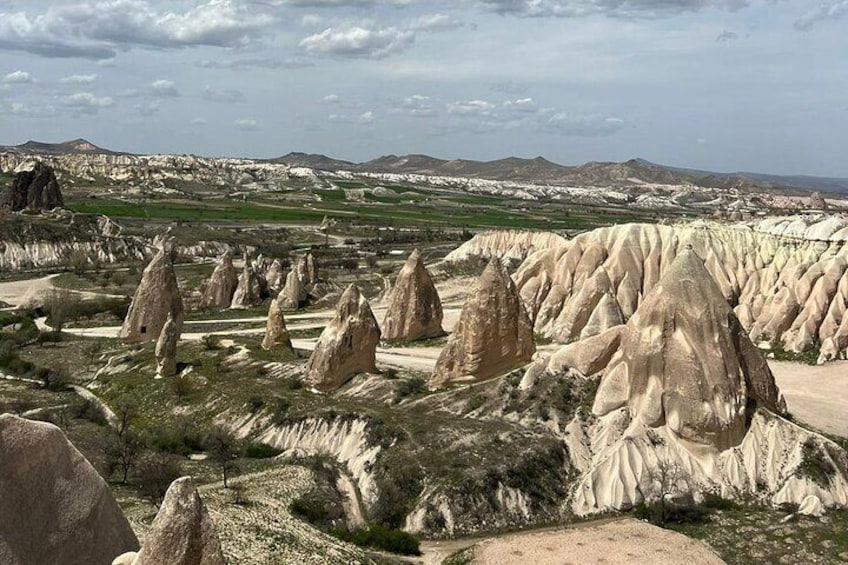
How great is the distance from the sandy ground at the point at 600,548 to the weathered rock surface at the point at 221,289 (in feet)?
165

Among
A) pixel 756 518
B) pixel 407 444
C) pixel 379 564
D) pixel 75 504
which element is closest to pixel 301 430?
pixel 407 444

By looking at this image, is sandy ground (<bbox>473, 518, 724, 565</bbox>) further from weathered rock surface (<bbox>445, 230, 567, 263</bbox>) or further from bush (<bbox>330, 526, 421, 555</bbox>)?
weathered rock surface (<bbox>445, 230, 567, 263</bbox>)

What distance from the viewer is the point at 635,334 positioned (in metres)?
30.5

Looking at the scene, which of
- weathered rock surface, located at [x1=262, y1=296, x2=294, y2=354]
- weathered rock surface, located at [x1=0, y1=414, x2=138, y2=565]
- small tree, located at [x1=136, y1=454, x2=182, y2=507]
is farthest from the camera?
weathered rock surface, located at [x1=262, y1=296, x2=294, y2=354]

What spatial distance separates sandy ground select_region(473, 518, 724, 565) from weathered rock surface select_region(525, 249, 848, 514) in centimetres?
256

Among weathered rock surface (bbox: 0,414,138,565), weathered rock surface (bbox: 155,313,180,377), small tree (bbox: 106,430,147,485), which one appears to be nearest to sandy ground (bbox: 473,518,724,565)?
small tree (bbox: 106,430,147,485)

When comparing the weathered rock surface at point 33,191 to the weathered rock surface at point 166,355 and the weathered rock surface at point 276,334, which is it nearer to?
the weathered rock surface at point 276,334

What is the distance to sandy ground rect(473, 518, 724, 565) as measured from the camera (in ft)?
71.4

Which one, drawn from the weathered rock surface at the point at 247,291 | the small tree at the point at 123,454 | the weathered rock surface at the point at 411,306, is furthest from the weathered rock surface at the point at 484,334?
the weathered rock surface at the point at 247,291

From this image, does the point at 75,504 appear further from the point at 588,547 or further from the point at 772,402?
the point at 772,402

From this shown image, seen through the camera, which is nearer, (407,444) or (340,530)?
(340,530)

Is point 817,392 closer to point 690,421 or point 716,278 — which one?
point 690,421

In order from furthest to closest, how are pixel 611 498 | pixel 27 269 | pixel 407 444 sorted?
pixel 27 269
pixel 407 444
pixel 611 498

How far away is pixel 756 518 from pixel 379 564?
12.8 meters
